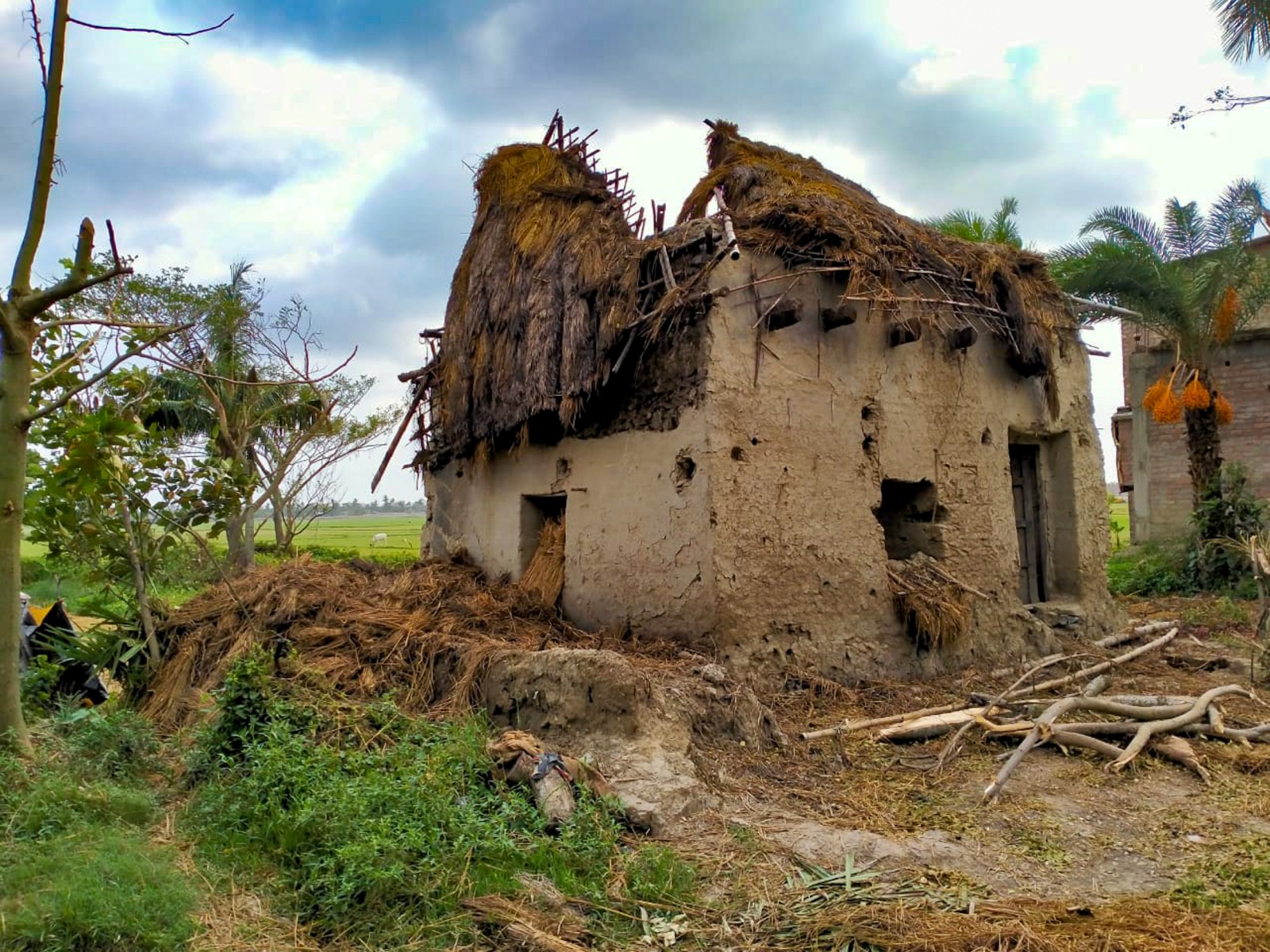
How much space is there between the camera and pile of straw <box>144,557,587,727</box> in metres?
6.33

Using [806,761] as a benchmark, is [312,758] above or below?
above

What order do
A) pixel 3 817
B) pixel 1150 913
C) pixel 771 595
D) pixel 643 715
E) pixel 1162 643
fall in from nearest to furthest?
pixel 1150 913 → pixel 3 817 → pixel 643 715 → pixel 771 595 → pixel 1162 643

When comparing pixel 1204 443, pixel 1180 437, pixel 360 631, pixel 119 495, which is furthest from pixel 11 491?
pixel 1180 437

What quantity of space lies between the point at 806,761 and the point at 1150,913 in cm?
225

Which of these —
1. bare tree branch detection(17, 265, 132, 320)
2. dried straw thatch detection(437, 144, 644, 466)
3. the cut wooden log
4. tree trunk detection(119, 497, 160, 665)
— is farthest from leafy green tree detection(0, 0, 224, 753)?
the cut wooden log

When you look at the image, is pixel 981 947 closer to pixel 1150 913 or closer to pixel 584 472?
pixel 1150 913

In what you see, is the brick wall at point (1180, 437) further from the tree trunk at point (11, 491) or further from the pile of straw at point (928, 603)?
the tree trunk at point (11, 491)

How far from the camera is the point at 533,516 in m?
8.62

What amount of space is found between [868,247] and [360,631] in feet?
15.6

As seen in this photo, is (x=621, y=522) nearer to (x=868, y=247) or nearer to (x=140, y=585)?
(x=868, y=247)

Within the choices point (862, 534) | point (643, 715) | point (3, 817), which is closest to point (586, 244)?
point (862, 534)

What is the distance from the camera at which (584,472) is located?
780 cm

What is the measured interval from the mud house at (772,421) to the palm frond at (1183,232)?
7.21 m

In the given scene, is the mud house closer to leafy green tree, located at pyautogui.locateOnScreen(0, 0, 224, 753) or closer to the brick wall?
leafy green tree, located at pyautogui.locateOnScreen(0, 0, 224, 753)
